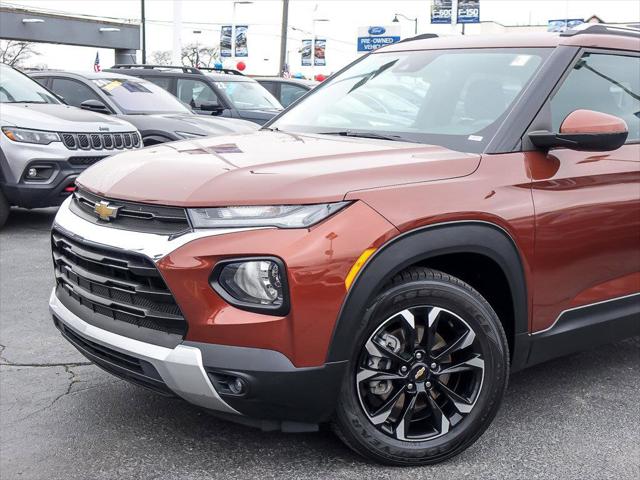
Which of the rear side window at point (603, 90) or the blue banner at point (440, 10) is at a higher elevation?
the blue banner at point (440, 10)

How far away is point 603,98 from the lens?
382 centimetres

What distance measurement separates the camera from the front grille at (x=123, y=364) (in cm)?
279

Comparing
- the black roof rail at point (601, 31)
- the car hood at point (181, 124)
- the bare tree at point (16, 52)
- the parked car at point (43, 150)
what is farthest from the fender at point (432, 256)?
the bare tree at point (16, 52)

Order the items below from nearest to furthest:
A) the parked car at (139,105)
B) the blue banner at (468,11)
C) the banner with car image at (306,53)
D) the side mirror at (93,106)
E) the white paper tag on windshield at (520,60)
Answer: the white paper tag on windshield at (520,60), the side mirror at (93,106), the parked car at (139,105), the blue banner at (468,11), the banner with car image at (306,53)

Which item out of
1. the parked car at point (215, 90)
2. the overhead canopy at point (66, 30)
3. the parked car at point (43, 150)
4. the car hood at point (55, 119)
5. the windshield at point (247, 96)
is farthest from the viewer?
the overhead canopy at point (66, 30)

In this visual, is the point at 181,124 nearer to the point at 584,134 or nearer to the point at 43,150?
the point at 43,150

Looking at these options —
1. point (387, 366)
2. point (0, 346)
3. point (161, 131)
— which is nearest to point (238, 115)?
point (161, 131)

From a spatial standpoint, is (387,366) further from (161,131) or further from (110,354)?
(161,131)

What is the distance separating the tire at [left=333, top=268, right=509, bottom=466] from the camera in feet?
9.36

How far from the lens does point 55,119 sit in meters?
7.67

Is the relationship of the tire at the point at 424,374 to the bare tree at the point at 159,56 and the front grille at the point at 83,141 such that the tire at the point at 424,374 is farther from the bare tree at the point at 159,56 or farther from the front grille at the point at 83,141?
the bare tree at the point at 159,56

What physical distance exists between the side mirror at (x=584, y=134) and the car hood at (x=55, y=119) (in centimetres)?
557

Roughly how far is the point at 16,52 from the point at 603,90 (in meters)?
51.0

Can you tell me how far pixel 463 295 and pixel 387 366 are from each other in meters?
0.40
